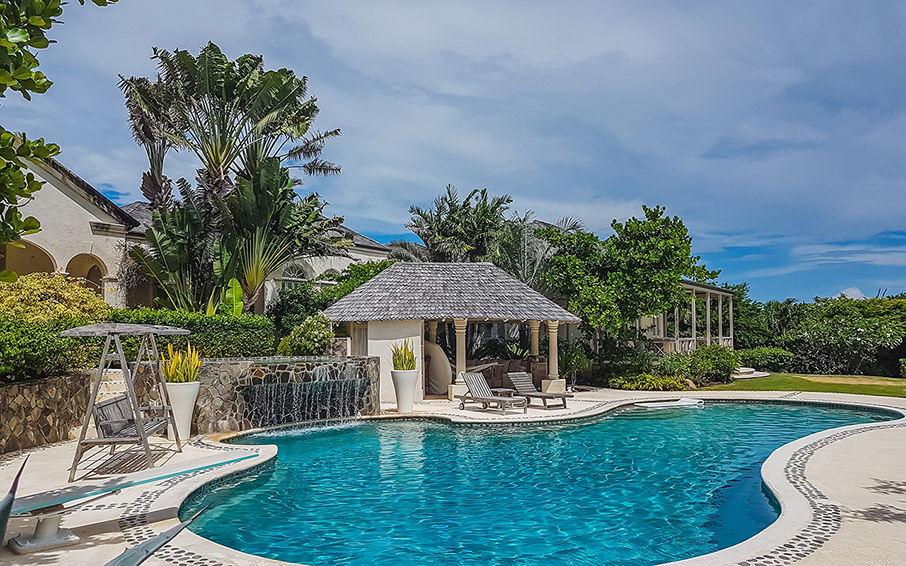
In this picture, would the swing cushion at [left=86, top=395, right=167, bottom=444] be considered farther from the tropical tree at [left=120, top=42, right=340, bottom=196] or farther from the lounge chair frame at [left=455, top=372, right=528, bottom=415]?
the tropical tree at [left=120, top=42, right=340, bottom=196]

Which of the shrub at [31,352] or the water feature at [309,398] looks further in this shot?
the water feature at [309,398]

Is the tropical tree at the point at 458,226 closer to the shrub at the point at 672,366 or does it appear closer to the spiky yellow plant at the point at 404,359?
the shrub at the point at 672,366

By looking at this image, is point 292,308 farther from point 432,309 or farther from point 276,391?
point 276,391

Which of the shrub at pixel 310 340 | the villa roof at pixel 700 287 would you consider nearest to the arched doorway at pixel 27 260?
the shrub at pixel 310 340

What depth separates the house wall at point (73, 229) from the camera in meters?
21.1

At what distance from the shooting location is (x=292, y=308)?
89.4 feet

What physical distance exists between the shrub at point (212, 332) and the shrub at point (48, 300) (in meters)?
0.73

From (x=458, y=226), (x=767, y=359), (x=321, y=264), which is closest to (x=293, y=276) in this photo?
(x=321, y=264)

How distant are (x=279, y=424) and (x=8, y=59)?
1288cm

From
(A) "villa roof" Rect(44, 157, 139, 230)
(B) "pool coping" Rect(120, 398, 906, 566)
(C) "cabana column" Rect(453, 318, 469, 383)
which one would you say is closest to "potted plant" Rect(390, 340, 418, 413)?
(C) "cabana column" Rect(453, 318, 469, 383)

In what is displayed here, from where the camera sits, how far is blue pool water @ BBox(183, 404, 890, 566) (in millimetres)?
7375

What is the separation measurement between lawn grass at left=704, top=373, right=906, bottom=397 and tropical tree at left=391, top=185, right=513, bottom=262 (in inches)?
503

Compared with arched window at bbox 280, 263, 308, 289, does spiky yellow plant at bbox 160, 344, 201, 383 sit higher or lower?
lower

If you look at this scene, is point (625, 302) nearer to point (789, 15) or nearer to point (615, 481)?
point (789, 15)
